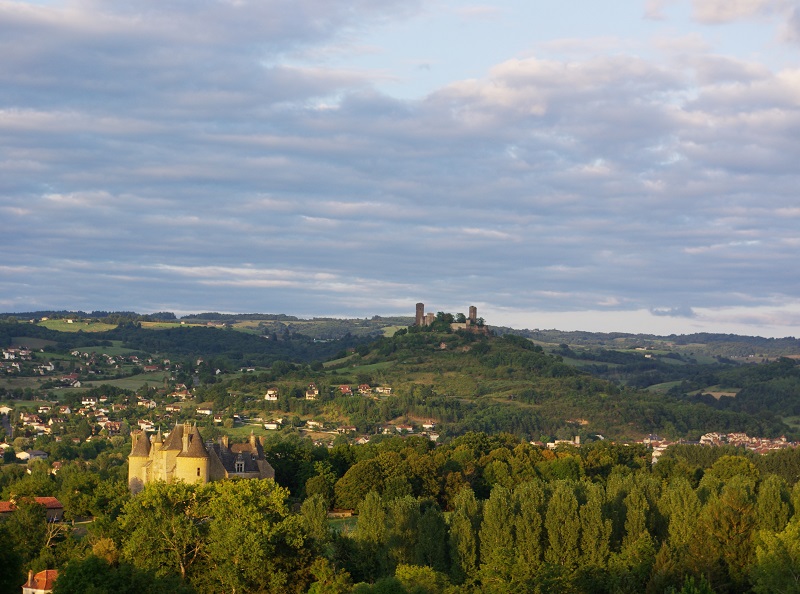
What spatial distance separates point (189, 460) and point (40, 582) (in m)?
17.1

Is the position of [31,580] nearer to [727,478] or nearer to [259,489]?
[259,489]

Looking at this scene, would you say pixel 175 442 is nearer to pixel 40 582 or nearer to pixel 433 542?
pixel 433 542

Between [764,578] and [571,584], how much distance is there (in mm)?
9479

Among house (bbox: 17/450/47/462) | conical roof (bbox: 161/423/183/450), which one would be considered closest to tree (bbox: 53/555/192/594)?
conical roof (bbox: 161/423/183/450)

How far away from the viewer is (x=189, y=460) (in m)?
78.3

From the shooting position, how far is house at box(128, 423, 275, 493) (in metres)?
78.5

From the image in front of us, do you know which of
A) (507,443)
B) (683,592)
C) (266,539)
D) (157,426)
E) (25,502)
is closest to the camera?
(683,592)

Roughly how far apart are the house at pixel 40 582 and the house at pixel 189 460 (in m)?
11.8

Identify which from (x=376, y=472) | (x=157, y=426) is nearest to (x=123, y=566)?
(x=376, y=472)

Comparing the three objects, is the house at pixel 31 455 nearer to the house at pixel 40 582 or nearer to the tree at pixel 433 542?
the tree at pixel 433 542

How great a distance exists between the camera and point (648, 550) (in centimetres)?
7006

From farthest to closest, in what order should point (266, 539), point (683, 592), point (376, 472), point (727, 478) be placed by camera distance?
point (727, 478) → point (376, 472) → point (266, 539) → point (683, 592)

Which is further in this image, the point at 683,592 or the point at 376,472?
the point at 376,472

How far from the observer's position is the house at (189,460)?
258ft
